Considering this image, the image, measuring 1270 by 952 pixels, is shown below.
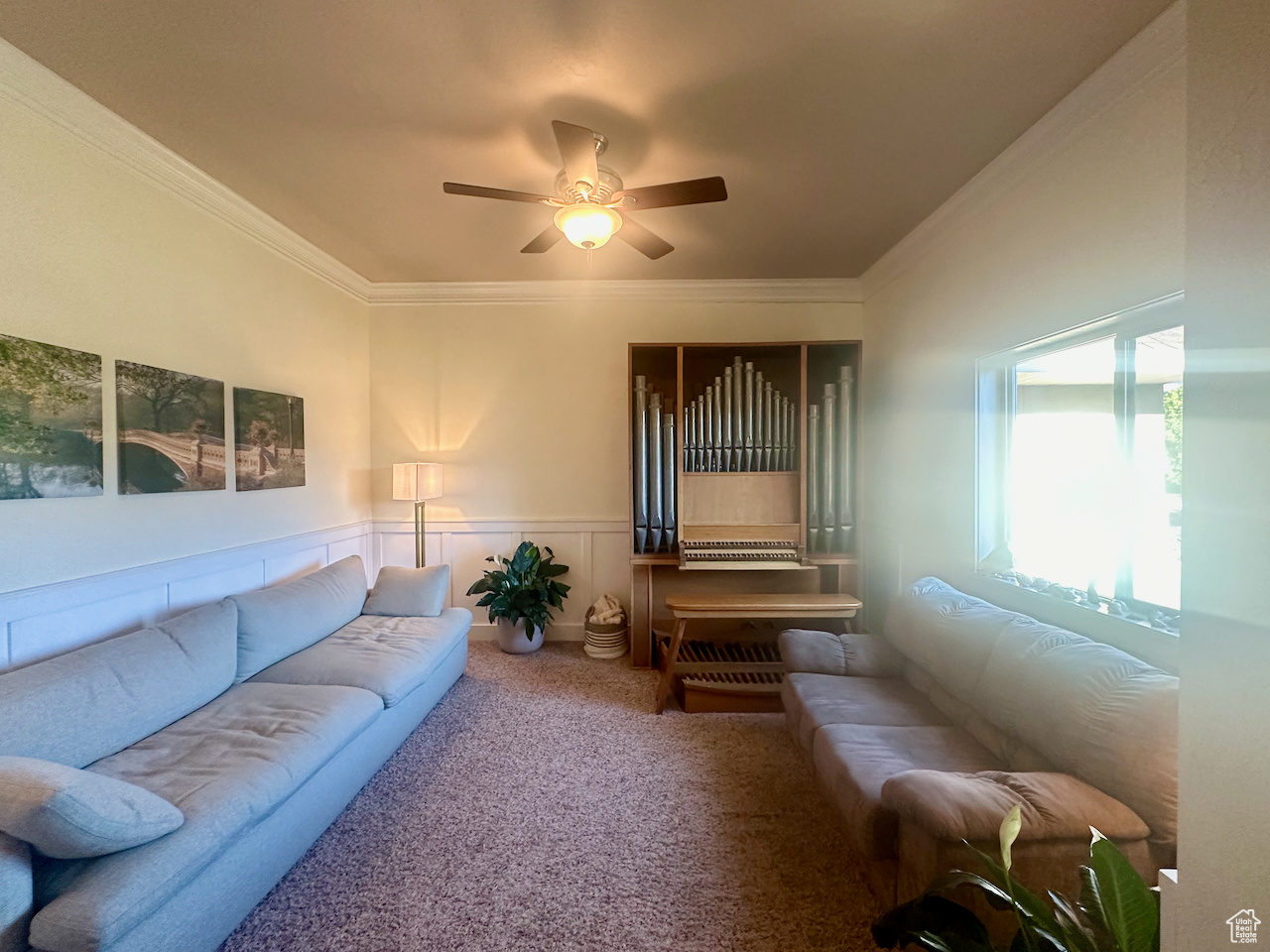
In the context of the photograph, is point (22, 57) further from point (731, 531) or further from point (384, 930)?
point (731, 531)

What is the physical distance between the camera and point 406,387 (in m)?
4.03

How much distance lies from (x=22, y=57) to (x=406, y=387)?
2.42 metres

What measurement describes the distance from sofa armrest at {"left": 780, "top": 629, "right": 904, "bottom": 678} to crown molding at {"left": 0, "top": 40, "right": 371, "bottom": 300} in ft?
11.9

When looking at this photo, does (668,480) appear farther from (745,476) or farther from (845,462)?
(845,462)

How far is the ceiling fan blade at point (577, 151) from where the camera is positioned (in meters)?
1.73

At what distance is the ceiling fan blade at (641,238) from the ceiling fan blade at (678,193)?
17 centimetres

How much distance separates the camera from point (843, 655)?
250cm

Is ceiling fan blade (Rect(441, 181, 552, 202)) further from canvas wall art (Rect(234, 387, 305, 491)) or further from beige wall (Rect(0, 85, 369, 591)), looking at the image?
canvas wall art (Rect(234, 387, 305, 491))

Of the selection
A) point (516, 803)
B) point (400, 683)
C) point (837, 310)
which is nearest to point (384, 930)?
point (516, 803)

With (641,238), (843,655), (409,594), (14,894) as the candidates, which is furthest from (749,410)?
(14,894)

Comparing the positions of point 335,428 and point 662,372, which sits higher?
point 662,372

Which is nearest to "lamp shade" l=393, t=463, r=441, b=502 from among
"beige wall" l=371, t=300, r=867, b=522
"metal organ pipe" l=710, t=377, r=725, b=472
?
"beige wall" l=371, t=300, r=867, b=522

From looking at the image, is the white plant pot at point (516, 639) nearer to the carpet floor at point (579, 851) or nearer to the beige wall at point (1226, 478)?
the carpet floor at point (579, 851)

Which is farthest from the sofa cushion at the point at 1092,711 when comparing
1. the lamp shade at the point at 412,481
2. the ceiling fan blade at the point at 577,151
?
the lamp shade at the point at 412,481
